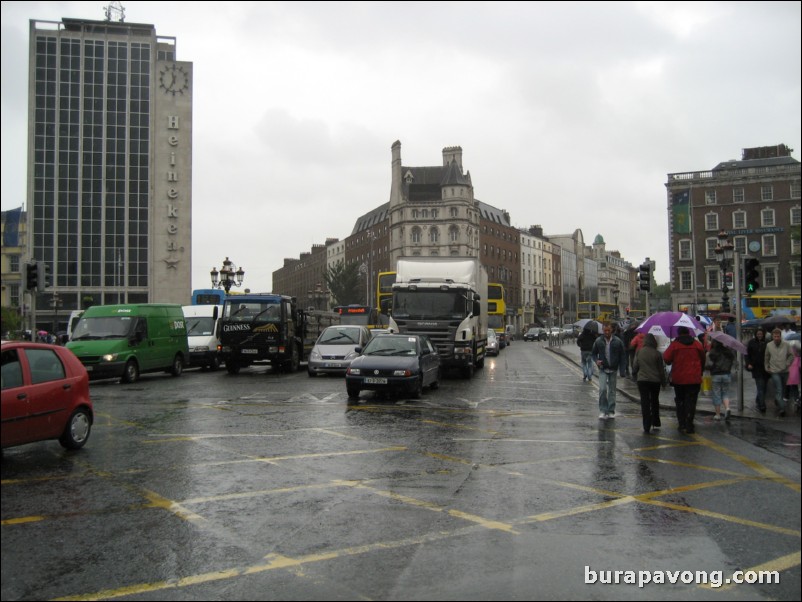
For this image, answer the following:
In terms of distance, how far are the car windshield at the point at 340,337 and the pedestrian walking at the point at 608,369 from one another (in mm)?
11824

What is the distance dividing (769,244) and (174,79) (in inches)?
2556

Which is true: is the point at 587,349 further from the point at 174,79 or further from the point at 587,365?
the point at 174,79

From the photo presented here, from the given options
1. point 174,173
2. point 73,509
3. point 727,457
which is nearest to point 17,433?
point 73,509

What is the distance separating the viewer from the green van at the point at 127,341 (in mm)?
20594

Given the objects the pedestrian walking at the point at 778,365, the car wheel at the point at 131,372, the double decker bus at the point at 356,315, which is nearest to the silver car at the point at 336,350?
the car wheel at the point at 131,372

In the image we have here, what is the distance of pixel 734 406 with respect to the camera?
48.0ft

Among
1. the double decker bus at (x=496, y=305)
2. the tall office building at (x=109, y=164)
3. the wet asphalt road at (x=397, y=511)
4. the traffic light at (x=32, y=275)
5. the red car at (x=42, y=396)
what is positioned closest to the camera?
the wet asphalt road at (x=397, y=511)

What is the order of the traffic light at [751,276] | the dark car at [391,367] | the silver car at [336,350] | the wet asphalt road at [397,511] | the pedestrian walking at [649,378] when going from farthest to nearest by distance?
the silver car at [336,350] → the dark car at [391,367] → the traffic light at [751,276] → the pedestrian walking at [649,378] → the wet asphalt road at [397,511]

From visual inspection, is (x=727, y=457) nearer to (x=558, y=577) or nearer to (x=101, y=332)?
(x=558, y=577)

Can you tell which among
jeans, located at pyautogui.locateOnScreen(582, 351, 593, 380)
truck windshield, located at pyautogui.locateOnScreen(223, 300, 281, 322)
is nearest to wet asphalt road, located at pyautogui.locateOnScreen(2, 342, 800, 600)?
jeans, located at pyautogui.locateOnScreen(582, 351, 593, 380)

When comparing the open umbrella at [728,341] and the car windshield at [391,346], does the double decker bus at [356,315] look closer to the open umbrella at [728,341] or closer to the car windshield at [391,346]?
the car windshield at [391,346]

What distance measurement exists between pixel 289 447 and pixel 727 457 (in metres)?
6.00

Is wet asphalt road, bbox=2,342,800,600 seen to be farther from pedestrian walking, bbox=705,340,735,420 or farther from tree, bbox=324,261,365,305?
tree, bbox=324,261,365,305

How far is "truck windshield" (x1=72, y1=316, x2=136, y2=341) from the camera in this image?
21453 mm
